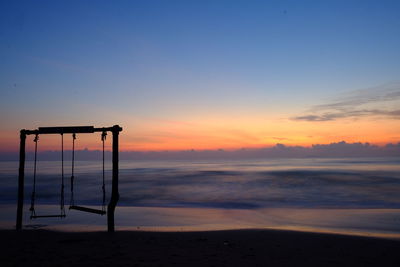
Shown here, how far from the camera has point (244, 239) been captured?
8508mm

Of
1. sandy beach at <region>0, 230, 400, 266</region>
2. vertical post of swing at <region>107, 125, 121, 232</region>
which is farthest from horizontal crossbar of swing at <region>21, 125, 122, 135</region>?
sandy beach at <region>0, 230, 400, 266</region>

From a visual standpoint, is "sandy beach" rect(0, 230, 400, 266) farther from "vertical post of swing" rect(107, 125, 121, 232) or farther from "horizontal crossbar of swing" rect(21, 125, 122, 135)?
"horizontal crossbar of swing" rect(21, 125, 122, 135)

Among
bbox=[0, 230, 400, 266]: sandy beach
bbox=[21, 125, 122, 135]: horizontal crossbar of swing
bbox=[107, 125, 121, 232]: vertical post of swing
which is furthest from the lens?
bbox=[21, 125, 122, 135]: horizontal crossbar of swing

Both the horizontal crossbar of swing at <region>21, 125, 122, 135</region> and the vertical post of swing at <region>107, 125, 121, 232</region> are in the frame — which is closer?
the vertical post of swing at <region>107, 125, 121, 232</region>

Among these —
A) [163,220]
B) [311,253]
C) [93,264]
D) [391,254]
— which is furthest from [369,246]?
[163,220]

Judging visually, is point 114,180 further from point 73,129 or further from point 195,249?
point 195,249

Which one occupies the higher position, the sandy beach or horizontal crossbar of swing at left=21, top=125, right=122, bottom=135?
horizontal crossbar of swing at left=21, top=125, right=122, bottom=135

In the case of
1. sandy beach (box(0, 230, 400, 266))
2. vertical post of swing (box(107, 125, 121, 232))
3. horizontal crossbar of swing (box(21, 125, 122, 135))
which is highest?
horizontal crossbar of swing (box(21, 125, 122, 135))

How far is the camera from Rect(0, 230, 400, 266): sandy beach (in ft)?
21.3

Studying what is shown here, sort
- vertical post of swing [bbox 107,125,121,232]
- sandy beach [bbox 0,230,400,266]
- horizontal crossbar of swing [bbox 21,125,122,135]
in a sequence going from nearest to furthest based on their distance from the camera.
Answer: sandy beach [bbox 0,230,400,266] < vertical post of swing [bbox 107,125,121,232] < horizontal crossbar of swing [bbox 21,125,122,135]

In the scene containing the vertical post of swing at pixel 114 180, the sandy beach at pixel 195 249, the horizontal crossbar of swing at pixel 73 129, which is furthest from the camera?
the horizontal crossbar of swing at pixel 73 129

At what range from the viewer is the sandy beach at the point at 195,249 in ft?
21.3

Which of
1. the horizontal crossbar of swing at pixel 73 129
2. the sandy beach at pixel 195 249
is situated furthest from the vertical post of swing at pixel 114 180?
the sandy beach at pixel 195 249

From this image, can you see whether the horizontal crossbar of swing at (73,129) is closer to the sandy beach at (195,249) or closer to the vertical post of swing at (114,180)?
the vertical post of swing at (114,180)
